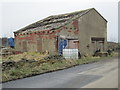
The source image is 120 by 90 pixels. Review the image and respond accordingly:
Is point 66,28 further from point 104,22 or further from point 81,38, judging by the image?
point 104,22

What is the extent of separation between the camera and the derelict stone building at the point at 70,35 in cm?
2133

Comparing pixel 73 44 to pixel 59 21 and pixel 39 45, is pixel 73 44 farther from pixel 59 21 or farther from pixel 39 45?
pixel 59 21

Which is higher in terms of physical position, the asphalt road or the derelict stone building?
the derelict stone building

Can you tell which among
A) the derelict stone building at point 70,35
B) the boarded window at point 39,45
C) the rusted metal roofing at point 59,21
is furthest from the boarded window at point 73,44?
the boarded window at point 39,45

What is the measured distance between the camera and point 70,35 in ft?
73.0

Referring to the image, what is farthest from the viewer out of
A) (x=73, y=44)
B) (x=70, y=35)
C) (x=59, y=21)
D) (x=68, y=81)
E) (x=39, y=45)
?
(x=59, y=21)

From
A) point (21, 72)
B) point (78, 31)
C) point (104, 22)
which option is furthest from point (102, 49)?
point (21, 72)

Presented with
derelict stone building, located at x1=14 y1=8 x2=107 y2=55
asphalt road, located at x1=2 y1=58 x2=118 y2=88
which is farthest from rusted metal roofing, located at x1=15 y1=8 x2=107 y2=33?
asphalt road, located at x1=2 y1=58 x2=118 y2=88

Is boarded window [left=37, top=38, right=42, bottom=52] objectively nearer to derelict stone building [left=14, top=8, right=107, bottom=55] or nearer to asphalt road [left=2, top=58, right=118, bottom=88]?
derelict stone building [left=14, top=8, right=107, bottom=55]

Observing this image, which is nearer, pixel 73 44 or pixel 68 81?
pixel 68 81

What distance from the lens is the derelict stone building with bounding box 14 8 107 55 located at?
2133 cm

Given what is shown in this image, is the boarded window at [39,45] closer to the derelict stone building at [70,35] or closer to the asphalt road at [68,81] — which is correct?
the derelict stone building at [70,35]

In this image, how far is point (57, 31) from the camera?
21.0 m

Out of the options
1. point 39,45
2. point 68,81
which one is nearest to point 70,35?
point 39,45
